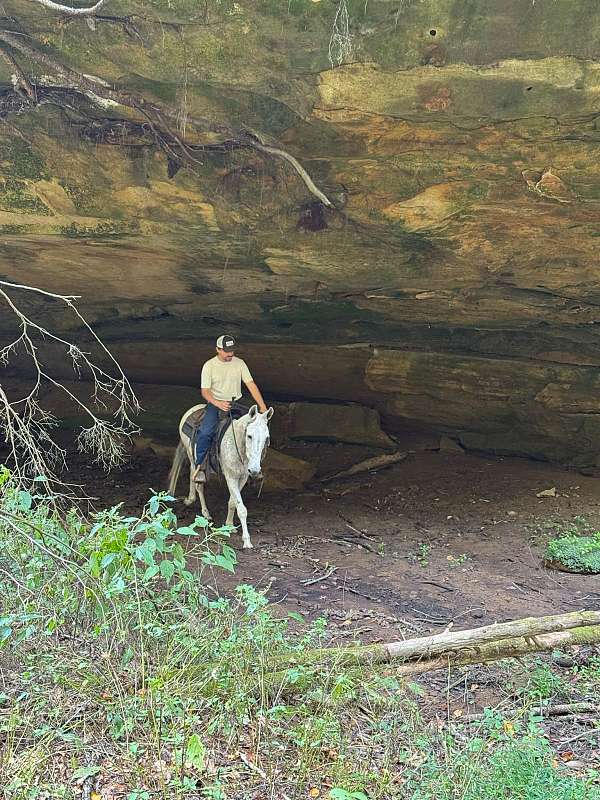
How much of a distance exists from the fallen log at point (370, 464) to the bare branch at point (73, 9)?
786 centimetres

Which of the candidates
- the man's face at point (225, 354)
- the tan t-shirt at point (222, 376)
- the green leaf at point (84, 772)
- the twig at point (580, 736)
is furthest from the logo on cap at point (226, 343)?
the twig at point (580, 736)

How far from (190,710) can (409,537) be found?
17.2 ft

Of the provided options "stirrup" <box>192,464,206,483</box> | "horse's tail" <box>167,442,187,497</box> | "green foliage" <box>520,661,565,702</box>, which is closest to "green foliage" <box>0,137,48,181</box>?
"stirrup" <box>192,464,206,483</box>

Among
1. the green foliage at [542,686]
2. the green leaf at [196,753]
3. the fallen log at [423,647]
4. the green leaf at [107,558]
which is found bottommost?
the green foliage at [542,686]

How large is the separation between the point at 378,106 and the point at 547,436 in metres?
7.28

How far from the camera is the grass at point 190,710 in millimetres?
3062

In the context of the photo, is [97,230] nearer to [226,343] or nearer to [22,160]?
[22,160]

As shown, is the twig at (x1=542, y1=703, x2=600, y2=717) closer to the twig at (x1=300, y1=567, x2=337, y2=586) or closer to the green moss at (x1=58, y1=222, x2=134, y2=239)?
the twig at (x1=300, y1=567, x2=337, y2=586)

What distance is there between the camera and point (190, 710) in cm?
343

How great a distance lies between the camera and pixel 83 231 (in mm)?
7316

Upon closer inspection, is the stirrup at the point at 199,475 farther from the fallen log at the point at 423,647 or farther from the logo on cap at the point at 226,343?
the fallen log at the point at 423,647

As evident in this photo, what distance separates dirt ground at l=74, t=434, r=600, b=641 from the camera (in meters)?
5.81

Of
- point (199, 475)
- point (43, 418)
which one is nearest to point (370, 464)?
point (199, 475)

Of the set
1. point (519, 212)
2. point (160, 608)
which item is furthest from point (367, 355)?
point (160, 608)
